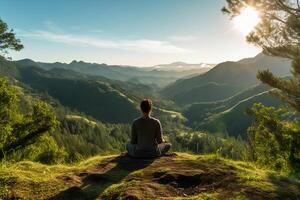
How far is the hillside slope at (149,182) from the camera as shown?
9773 mm

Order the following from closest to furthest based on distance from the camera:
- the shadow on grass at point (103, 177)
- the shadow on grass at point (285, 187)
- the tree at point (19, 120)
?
the shadow on grass at point (285, 187) < the shadow on grass at point (103, 177) < the tree at point (19, 120)

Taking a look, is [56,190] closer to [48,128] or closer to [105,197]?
[105,197]

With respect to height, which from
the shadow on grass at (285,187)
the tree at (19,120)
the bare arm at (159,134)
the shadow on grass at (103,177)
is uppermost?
the bare arm at (159,134)

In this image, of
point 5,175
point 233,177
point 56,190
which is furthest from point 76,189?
point 233,177

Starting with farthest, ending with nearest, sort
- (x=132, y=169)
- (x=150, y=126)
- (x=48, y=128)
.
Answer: (x=48, y=128), (x=150, y=126), (x=132, y=169)

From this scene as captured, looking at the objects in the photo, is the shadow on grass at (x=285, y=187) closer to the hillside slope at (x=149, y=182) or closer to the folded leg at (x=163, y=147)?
the hillside slope at (x=149, y=182)

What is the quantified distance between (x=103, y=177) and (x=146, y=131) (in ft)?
12.0

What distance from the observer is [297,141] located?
2647cm

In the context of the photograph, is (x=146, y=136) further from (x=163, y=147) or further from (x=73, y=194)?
(x=73, y=194)

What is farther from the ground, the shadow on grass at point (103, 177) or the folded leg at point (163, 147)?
the folded leg at point (163, 147)

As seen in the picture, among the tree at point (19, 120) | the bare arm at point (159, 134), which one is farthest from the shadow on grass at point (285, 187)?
the tree at point (19, 120)

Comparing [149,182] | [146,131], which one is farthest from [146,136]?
[149,182]

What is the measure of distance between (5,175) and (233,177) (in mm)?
6813

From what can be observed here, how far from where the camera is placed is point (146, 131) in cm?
1489
